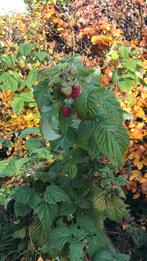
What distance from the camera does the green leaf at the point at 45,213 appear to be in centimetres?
225

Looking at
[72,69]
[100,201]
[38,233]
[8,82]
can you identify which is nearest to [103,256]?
[100,201]

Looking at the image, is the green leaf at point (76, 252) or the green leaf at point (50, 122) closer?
the green leaf at point (50, 122)

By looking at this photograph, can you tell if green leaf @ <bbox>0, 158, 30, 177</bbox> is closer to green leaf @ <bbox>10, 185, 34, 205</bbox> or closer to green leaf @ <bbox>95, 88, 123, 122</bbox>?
green leaf @ <bbox>10, 185, 34, 205</bbox>

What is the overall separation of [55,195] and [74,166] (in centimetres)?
20

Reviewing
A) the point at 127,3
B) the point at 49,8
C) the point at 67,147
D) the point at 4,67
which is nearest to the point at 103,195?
the point at 67,147

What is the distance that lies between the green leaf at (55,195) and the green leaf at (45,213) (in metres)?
0.05

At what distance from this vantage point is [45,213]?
2.27 meters

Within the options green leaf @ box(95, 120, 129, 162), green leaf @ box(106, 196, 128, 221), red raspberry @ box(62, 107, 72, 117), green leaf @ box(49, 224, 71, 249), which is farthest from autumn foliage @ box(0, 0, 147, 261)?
green leaf @ box(49, 224, 71, 249)

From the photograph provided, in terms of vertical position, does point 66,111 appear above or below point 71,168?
above

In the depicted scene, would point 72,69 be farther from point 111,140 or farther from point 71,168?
point 71,168

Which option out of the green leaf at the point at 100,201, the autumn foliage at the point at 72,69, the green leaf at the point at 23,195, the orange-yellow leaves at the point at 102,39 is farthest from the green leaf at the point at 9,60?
the orange-yellow leaves at the point at 102,39

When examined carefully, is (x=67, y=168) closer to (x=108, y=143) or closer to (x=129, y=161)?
(x=108, y=143)

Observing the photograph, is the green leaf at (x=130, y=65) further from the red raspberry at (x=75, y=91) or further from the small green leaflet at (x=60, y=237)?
the small green leaflet at (x=60, y=237)

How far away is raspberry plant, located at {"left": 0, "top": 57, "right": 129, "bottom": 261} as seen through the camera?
1.91 meters
